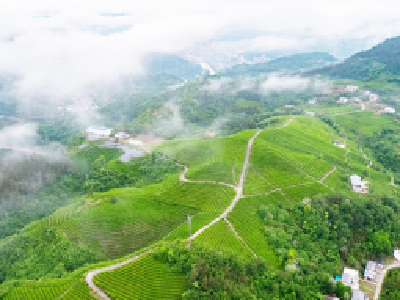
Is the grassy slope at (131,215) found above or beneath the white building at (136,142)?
beneath

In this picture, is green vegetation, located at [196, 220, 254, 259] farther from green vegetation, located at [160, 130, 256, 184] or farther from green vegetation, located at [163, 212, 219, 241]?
green vegetation, located at [160, 130, 256, 184]

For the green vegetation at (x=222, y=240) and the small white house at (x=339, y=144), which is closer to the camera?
the green vegetation at (x=222, y=240)

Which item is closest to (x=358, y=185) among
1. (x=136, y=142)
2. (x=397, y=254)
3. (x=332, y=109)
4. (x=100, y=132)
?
(x=397, y=254)

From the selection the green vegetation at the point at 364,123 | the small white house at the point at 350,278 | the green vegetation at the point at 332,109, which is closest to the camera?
the small white house at the point at 350,278

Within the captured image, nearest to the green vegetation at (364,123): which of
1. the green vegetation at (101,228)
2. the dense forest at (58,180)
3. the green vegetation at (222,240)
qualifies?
the dense forest at (58,180)

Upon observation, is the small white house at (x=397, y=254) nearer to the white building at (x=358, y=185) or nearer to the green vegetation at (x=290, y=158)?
the white building at (x=358, y=185)

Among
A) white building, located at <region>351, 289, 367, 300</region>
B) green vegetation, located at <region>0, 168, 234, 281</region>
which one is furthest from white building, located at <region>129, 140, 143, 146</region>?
white building, located at <region>351, 289, 367, 300</region>

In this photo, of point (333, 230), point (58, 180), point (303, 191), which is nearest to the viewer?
point (333, 230)

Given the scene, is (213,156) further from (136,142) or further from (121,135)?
(121,135)
